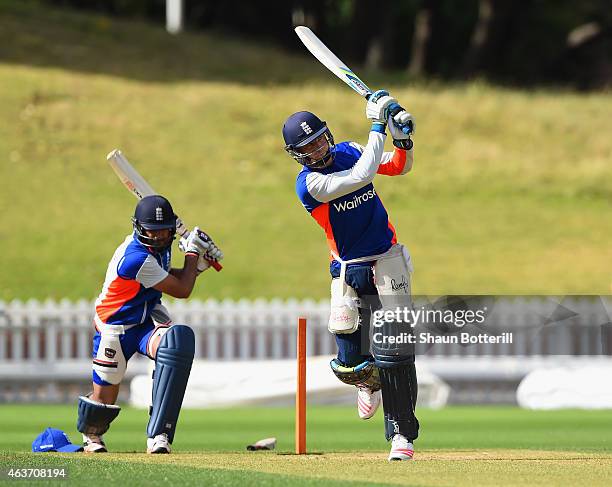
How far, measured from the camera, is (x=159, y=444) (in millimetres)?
8680

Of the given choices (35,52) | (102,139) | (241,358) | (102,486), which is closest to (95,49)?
(35,52)

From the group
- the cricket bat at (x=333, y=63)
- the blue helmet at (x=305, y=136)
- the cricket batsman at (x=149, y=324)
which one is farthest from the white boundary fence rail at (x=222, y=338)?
the blue helmet at (x=305, y=136)

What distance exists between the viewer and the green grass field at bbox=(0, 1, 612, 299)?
22.4 meters

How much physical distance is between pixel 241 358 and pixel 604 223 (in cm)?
1000

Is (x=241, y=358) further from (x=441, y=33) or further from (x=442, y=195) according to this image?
(x=441, y=33)

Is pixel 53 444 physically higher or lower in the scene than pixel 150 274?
lower

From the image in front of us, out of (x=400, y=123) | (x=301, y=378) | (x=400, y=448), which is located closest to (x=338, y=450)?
(x=301, y=378)

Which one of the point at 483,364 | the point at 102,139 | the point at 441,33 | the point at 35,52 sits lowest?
the point at 483,364

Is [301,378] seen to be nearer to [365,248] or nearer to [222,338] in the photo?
[365,248]

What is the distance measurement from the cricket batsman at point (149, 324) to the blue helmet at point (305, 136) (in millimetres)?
1024

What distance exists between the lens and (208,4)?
4131 cm

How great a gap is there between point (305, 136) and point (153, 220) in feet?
3.96

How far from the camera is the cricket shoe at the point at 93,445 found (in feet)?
29.8

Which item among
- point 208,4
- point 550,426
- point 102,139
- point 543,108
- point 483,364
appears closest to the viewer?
point 550,426
